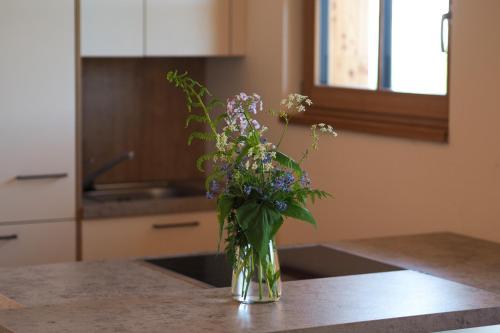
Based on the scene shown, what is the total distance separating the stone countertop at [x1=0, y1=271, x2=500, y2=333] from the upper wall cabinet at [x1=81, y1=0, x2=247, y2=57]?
6.64 ft

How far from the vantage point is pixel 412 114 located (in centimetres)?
358

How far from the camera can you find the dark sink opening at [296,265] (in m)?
2.64

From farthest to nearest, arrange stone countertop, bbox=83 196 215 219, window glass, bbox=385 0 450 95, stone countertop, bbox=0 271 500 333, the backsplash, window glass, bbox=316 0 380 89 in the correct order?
the backsplash < stone countertop, bbox=83 196 215 219 < window glass, bbox=316 0 380 89 < window glass, bbox=385 0 450 95 < stone countertop, bbox=0 271 500 333

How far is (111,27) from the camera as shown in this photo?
13.4 ft

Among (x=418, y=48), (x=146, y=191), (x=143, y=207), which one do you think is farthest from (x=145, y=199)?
(x=418, y=48)

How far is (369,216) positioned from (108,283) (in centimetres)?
152

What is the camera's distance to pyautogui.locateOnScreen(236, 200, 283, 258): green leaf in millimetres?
2025

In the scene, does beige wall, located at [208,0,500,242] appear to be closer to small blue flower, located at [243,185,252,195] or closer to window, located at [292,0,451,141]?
window, located at [292,0,451,141]

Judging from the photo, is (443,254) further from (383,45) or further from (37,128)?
(37,128)

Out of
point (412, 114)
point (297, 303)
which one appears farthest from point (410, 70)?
point (297, 303)

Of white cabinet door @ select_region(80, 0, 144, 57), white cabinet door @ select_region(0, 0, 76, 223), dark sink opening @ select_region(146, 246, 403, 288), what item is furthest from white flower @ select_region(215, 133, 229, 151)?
white cabinet door @ select_region(80, 0, 144, 57)

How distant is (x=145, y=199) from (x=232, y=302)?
2.23 m

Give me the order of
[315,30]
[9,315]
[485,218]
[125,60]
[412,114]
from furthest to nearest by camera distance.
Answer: [125,60] < [315,30] < [412,114] < [485,218] < [9,315]

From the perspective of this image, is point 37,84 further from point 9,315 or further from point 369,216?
point 9,315
